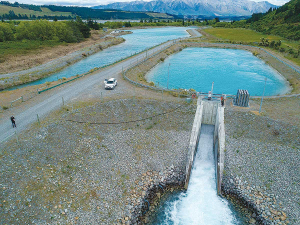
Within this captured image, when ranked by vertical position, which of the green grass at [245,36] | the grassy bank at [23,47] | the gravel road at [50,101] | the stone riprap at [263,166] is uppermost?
the green grass at [245,36]

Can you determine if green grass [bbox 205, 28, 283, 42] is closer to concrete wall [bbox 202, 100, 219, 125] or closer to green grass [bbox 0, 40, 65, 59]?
green grass [bbox 0, 40, 65, 59]

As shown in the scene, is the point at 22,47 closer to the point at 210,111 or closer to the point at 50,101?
the point at 50,101

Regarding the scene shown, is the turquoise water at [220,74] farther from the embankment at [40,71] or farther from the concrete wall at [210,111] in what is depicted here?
the embankment at [40,71]

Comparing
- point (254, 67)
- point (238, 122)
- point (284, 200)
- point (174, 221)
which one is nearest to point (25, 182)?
point (174, 221)

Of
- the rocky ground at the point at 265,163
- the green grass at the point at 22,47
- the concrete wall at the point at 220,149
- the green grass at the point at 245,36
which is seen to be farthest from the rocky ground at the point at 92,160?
the green grass at the point at 245,36

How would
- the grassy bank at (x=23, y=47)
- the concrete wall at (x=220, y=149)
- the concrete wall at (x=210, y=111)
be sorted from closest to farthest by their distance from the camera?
1. the concrete wall at (x=220, y=149)
2. the concrete wall at (x=210, y=111)
3. the grassy bank at (x=23, y=47)

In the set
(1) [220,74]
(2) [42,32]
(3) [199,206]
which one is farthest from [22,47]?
(3) [199,206]

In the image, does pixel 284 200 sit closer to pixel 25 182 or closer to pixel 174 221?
pixel 174 221

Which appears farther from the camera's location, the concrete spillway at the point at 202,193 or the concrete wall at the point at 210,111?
the concrete wall at the point at 210,111
